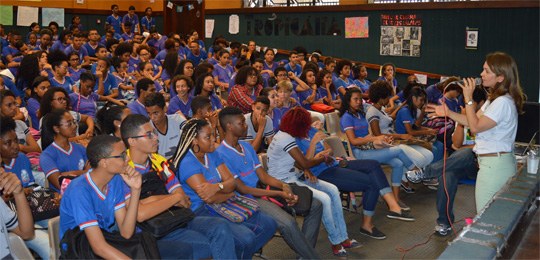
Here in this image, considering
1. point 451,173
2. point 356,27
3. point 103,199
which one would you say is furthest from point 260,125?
point 356,27

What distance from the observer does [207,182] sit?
12.5 feet

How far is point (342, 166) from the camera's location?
16.8 feet

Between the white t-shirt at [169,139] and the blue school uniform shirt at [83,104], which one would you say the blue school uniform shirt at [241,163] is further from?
the blue school uniform shirt at [83,104]

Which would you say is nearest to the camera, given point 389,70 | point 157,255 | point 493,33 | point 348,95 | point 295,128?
point 157,255

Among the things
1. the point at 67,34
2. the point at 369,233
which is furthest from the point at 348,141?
the point at 67,34

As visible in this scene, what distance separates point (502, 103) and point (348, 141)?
Result: 2139 mm

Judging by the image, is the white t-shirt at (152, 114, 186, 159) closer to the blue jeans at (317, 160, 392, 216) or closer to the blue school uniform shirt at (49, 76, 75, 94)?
the blue jeans at (317, 160, 392, 216)

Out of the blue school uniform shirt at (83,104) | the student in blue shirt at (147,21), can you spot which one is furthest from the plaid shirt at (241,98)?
the student in blue shirt at (147,21)

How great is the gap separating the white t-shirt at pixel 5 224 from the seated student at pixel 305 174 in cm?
205

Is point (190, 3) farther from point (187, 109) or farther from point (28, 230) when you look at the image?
point (28, 230)

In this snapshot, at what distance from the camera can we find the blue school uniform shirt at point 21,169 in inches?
154

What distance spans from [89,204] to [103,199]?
0.36 ft

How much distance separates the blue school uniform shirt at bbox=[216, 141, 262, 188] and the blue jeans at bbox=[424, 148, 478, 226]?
1632 millimetres

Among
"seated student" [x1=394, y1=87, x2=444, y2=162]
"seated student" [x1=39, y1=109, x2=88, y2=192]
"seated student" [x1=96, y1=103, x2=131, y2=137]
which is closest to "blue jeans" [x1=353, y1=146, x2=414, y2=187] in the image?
"seated student" [x1=394, y1=87, x2=444, y2=162]
